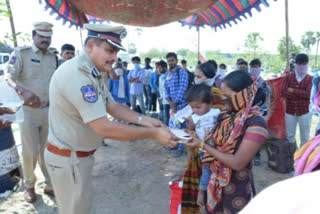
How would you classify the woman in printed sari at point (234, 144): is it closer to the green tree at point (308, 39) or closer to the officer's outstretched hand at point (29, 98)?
the officer's outstretched hand at point (29, 98)

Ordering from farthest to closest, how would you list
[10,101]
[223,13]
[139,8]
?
[223,13]
[139,8]
[10,101]

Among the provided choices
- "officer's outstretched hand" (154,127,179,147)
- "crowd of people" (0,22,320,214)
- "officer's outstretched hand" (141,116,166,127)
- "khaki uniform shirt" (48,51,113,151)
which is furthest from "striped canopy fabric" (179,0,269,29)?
"khaki uniform shirt" (48,51,113,151)

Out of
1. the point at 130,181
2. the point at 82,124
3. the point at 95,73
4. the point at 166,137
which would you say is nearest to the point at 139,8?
the point at 95,73

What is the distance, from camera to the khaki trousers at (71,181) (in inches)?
81.1

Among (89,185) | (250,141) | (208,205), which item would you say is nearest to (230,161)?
(250,141)

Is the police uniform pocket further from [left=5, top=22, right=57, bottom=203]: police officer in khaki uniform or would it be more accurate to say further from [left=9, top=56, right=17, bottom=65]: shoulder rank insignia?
[left=9, top=56, right=17, bottom=65]: shoulder rank insignia

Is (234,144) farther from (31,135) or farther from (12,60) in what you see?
(12,60)

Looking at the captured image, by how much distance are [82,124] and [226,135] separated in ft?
3.26

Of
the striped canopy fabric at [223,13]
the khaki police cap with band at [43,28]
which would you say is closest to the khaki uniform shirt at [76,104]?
the khaki police cap with band at [43,28]

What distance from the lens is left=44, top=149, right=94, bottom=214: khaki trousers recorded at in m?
2.06

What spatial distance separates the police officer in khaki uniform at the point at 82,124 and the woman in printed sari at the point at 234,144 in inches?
12.4

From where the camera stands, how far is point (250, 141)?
66.7 inches

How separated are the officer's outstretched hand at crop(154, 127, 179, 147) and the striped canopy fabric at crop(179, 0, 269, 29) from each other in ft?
6.78

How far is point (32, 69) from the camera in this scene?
3.29 metres
